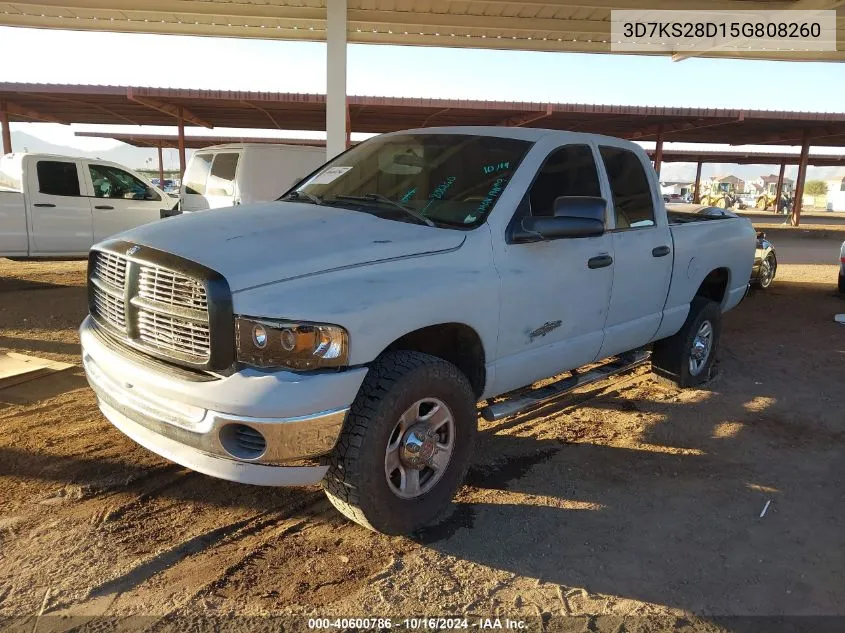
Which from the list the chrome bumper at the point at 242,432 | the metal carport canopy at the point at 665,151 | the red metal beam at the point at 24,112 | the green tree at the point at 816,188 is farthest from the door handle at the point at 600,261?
the green tree at the point at 816,188

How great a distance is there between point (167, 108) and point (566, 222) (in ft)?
70.8

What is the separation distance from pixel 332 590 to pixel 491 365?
1.39 meters

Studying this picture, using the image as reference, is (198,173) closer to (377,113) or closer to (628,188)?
(628,188)

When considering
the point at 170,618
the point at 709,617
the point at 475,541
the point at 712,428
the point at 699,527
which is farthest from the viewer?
the point at 712,428

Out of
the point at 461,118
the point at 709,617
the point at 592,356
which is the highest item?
the point at 461,118

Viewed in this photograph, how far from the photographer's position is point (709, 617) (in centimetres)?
260

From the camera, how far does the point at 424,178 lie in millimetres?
3836

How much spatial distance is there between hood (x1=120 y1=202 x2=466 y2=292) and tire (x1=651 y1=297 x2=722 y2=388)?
3071mm

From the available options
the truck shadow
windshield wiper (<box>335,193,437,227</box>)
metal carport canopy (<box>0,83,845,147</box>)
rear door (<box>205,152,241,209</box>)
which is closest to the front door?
windshield wiper (<box>335,193,437,227</box>)

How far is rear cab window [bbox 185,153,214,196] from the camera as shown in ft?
35.7

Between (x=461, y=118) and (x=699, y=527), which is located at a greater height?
(x=461, y=118)

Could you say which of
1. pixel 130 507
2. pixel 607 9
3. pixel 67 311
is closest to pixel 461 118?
pixel 607 9

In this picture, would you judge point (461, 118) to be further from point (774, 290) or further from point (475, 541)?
point (475, 541)

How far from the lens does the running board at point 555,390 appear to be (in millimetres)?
3611
